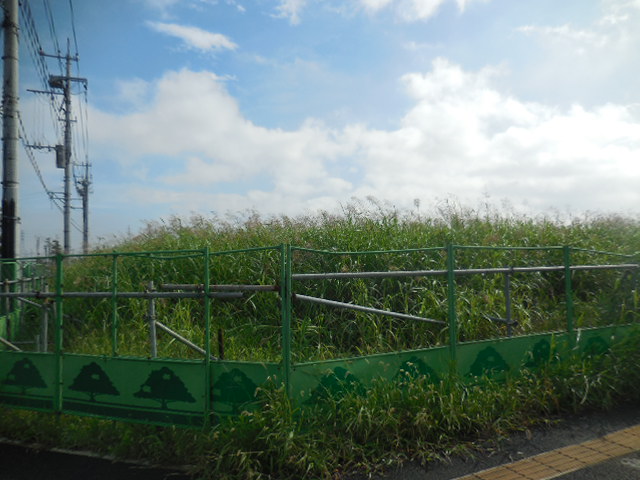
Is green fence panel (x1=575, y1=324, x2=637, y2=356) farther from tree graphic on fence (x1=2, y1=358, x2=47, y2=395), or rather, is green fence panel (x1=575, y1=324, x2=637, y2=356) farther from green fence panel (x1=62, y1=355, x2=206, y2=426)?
tree graphic on fence (x1=2, y1=358, x2=47, y2=395)

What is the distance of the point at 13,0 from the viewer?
7500 millimetres

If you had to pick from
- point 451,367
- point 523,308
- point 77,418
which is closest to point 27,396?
point 77,418

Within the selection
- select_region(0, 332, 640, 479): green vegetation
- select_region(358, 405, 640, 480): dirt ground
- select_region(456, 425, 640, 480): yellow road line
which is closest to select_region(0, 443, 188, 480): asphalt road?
select_region(0, 332, 640, 479): green vegetation

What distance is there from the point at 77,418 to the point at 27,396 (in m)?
0.64

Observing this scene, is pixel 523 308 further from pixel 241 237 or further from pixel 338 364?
pixel 241 237

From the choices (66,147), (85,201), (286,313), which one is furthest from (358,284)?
(85,201)

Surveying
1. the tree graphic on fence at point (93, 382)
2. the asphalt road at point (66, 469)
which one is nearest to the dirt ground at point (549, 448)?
the asphalt road at point (66, 469)

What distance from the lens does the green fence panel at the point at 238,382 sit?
11.9 ft

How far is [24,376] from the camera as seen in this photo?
15.3 feet

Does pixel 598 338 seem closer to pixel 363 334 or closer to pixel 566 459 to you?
pixel 566 459

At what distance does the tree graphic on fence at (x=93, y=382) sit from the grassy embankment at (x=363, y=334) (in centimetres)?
31

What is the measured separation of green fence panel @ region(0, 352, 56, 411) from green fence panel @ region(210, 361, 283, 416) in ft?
6.39

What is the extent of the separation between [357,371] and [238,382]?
104cm

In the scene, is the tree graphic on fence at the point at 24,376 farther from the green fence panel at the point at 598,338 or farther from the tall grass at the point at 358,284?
the green fence panel at the point at 598,338
